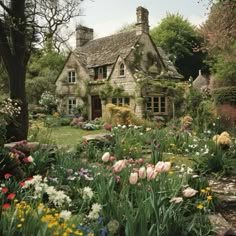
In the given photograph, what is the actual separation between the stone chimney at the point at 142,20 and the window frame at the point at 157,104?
615cm

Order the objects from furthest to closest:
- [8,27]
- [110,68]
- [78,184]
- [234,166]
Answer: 1. [110,68]
2. [8,27]
3. [234,166]
4. [78,184]

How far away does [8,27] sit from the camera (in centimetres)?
1083

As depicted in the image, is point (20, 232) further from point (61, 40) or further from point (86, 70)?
point (86, 70)

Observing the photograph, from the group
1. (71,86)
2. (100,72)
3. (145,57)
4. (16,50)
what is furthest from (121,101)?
(16,50)

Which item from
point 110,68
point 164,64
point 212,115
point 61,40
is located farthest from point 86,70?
point 61,40

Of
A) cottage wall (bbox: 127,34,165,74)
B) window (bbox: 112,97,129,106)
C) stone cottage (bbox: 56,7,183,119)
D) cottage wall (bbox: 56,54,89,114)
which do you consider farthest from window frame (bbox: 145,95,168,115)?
cottage wall (bbox: 56,54,89,114)

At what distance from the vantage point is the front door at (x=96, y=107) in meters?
28.1

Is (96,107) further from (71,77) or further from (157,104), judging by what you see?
(157,104)

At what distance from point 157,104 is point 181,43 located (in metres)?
24.3

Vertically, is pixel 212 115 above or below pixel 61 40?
below

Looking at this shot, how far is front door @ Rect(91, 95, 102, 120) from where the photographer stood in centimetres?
2809

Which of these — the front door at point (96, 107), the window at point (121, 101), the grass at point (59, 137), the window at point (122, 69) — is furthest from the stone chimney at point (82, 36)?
the grass at point (59, 137)

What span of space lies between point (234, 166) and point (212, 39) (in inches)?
630

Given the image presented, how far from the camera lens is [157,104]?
81.8 ft
